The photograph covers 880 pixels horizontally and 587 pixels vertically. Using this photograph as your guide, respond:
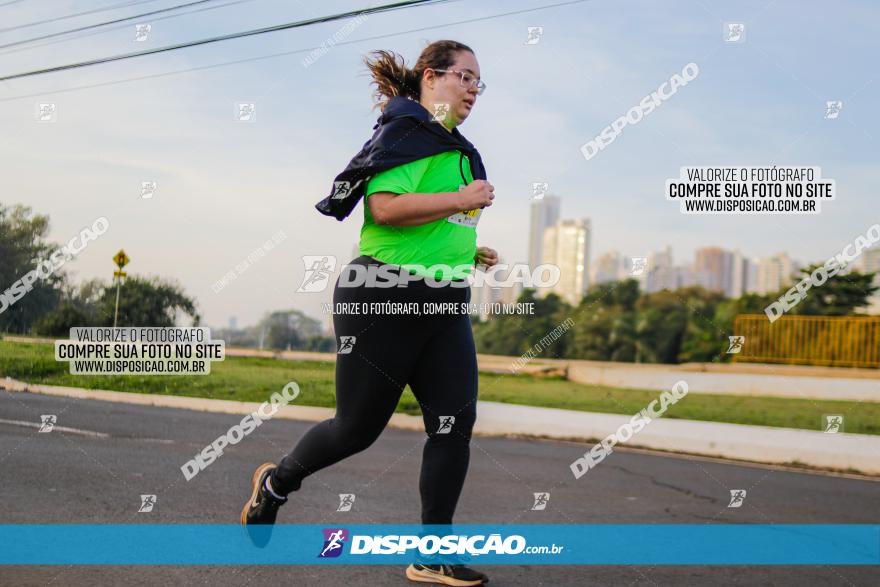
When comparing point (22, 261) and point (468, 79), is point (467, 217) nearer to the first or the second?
point (468, 79)

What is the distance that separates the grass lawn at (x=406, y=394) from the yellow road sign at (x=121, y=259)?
1265mm

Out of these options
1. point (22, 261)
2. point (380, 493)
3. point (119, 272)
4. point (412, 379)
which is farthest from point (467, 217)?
point (119, 272)

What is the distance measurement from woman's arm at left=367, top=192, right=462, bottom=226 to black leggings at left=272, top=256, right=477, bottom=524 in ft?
0.67

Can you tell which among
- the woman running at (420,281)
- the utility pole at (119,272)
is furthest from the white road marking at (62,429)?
the woman running at (420,281)

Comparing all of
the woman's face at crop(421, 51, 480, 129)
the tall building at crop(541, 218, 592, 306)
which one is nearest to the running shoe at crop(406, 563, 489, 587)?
the woman's face at crop(421, 51, 480, 129)

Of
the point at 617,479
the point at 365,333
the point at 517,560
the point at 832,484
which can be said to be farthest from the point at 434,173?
the point at 832,484

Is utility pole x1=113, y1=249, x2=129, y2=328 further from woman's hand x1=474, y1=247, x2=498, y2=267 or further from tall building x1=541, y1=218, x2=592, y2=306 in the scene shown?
tall building x1=541, y1=218, x2=592, y2=306

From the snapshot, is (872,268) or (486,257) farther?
(872,268)

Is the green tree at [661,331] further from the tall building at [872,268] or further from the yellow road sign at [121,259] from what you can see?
the yellow road sign at [121,259]

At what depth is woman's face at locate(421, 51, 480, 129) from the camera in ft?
9.52

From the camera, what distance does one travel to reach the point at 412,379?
2.90m

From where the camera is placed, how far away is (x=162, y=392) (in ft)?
38.3

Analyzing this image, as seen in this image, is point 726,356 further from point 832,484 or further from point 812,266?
point 832,484

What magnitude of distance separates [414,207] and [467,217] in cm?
30
